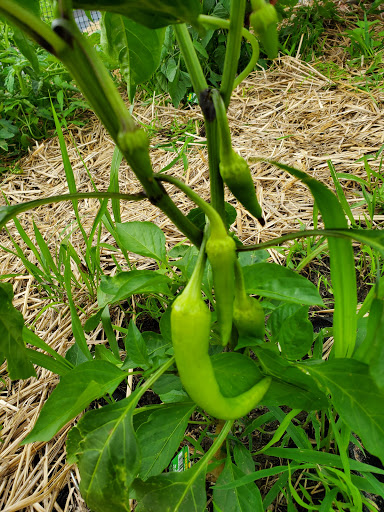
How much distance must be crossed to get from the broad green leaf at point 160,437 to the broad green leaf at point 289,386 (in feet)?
0.43

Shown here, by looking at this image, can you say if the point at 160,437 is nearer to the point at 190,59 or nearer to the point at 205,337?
the point at 205,337

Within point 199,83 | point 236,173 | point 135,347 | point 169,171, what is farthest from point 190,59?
point 169,171

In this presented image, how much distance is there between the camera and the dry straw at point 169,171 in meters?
0.86

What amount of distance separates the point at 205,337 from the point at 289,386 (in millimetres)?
205

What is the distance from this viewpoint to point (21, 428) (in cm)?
93

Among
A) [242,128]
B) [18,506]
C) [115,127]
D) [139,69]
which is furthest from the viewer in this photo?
[242,128]

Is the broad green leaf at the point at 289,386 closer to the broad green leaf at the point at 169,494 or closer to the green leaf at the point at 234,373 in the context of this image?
the green leaf at the point at 234,373

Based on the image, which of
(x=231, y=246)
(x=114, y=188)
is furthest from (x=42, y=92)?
(x=231, y=246)

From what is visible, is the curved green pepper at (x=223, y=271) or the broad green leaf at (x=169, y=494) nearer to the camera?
the curved green pepper at (x=223, y=271)

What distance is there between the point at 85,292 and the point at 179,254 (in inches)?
17.0

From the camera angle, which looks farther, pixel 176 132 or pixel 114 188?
pixel 176 132

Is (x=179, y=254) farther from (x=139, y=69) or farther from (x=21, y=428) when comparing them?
(x=21, y=428)

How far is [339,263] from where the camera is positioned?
503 millimetres

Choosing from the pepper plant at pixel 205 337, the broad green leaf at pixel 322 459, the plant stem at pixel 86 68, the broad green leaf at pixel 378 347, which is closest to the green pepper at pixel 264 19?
the pepper plant at pixel 205 337
